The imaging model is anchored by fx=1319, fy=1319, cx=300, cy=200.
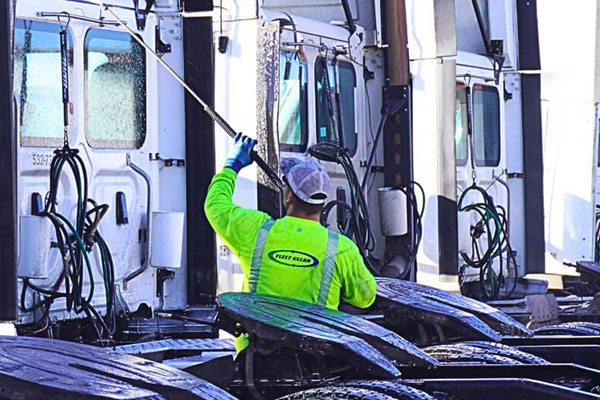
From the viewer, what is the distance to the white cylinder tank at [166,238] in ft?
23.8

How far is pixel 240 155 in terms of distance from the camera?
5.64 m

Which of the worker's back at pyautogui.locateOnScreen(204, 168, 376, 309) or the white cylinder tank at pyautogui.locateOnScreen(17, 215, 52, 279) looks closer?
the worker's back at pyautogui.locateOnScreen(204, 168, 376, 309)

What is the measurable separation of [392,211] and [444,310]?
4.14 metres

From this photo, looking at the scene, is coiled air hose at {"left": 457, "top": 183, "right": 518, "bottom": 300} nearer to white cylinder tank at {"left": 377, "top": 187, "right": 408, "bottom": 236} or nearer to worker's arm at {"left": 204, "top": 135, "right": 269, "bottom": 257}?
white cylinder tank at {"left": 377, "top": 187, "right": 408, "bottom": 236}

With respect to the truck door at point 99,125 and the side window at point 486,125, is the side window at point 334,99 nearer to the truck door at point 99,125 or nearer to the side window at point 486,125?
the truck door at point 99,125

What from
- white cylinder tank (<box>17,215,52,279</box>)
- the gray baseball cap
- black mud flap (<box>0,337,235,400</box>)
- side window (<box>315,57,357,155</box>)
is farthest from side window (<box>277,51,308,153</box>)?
black mud flap (<box>0,337,235,400</box>)

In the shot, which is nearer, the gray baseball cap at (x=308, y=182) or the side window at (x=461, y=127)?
the gray baseball cap at (x=308, y=182)

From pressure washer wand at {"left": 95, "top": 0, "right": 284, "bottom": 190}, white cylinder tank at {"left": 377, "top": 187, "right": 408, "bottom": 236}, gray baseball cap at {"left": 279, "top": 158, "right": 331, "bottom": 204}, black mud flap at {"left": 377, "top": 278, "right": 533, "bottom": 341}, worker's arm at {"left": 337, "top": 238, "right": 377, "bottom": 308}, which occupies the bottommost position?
black mud flap at {"left": 377, "top": 278, "right": 533, "bottom": 341}

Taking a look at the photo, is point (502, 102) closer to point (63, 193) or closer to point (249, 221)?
point (63, 193)

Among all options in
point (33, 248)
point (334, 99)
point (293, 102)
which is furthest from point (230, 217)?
point (334, 99)

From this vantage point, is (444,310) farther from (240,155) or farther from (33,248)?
(33,248)

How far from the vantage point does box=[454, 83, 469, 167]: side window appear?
11.2 m

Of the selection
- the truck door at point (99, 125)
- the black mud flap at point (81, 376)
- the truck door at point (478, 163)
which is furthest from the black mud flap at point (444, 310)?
the truck door at point (478, 163)

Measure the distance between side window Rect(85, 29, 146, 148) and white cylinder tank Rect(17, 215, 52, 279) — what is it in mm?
747
